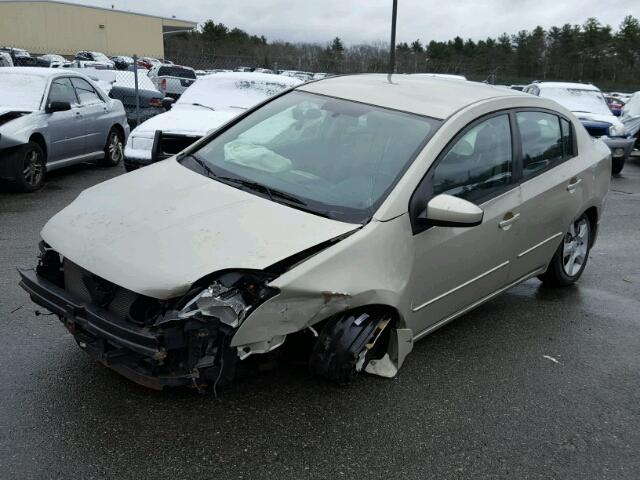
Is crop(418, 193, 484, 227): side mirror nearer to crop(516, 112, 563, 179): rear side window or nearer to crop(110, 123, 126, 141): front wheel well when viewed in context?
crop(516, 112, 563, 179): rear side window

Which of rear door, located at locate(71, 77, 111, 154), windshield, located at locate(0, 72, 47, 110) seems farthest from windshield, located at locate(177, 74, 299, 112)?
windshield, located at locate(0, 72, 47, 110)

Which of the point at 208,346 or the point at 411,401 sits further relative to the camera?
the point at 411,401

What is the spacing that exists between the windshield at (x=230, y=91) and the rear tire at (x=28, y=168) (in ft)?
7.62

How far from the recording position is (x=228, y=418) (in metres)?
3.23

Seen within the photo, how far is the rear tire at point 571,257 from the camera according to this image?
5.27 meters

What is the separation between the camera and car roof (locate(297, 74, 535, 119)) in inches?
157

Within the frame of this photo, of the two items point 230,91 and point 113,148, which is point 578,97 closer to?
point 230,91

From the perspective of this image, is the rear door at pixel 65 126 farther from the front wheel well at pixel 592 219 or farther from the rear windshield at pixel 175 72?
the rear windshield at pixel 175 72

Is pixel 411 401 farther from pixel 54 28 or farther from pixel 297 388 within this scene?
pixel 54 28

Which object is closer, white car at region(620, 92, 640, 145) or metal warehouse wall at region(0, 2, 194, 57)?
white car at region(620, 92, 640, 145)

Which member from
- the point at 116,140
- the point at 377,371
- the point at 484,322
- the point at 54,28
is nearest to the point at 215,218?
the point at 377,371

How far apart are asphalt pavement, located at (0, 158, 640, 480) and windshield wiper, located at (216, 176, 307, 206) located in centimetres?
100

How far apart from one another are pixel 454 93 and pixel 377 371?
1.92m

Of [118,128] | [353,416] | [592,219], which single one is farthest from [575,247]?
[118,128]
